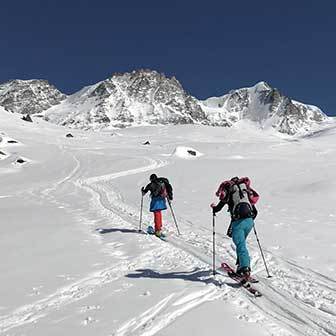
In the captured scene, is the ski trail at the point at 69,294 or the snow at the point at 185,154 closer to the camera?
the ski trail at the point at 69,294

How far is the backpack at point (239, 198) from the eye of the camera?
8.55m

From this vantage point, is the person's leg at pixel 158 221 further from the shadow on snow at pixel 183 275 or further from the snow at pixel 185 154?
the snow at pixel 185 154

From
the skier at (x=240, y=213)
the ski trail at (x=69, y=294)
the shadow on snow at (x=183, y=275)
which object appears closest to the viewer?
the ski trail at (x=69, y=294)

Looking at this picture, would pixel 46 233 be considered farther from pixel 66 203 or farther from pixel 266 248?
pixel 66 203

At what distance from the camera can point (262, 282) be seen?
28.0 feet

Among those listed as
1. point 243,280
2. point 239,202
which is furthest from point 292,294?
point 239,202

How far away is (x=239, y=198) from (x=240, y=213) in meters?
0.30

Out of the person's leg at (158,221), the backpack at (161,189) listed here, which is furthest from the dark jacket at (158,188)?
the person's leg at (158,221)

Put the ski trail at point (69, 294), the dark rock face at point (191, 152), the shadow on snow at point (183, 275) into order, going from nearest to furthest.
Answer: the ski trail at point (69, 294) < the shadow on snow at point (183, 275) < the dark rock face at point (191, 152)

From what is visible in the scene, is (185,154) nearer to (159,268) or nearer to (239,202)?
(159,268)

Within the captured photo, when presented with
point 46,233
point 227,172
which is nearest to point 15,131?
point 227,172

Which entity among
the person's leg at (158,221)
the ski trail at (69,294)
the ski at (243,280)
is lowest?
the ski trail at (69,294)

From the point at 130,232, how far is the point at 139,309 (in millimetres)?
7712

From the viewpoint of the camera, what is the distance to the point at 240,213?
8.52 m
